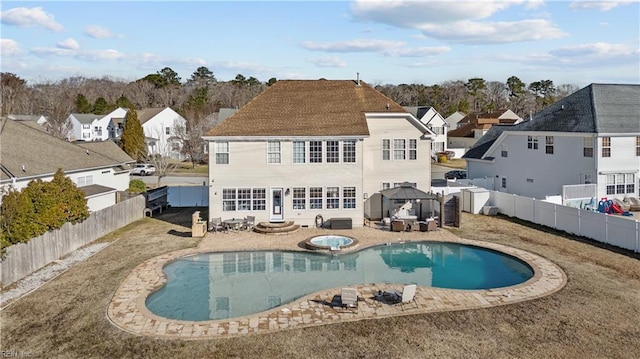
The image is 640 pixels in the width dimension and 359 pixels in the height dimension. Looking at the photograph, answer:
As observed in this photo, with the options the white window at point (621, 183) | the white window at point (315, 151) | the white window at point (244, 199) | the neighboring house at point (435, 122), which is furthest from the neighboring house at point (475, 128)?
the white window at point (244, 199)

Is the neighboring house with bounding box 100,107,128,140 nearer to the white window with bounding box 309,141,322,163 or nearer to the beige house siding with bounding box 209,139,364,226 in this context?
the beige house siding with bounding box 209,139,364,226

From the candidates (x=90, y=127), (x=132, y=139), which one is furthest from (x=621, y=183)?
(x=90, y=127)

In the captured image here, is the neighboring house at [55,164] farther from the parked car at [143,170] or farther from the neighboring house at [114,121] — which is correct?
the neighboring house at [114,121]

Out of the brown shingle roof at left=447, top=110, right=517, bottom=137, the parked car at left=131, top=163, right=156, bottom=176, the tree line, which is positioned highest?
the tree line

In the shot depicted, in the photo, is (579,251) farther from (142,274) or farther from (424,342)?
(142,274)

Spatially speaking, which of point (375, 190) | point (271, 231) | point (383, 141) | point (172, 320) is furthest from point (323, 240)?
point (172, 320)

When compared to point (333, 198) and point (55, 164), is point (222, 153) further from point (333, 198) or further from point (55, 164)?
point (55, 164)

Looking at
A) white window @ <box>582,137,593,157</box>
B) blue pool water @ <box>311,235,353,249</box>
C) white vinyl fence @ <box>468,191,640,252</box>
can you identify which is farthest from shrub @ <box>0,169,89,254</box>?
white window @ <box>582,137,593,157</box>
